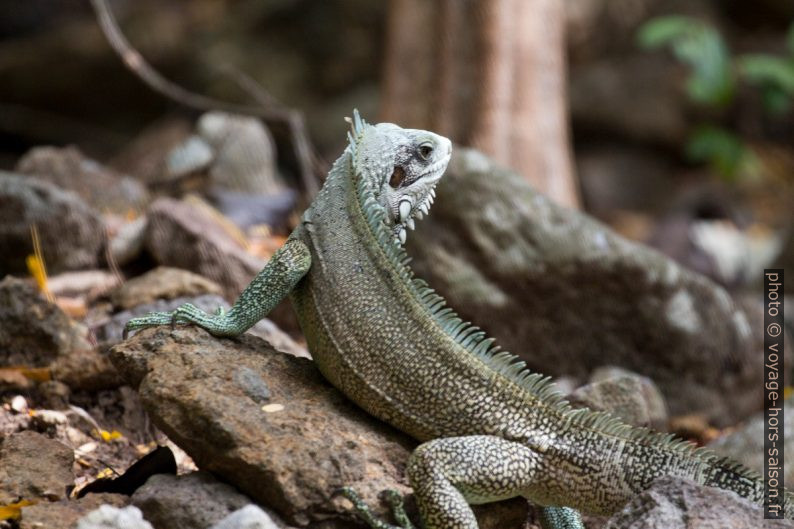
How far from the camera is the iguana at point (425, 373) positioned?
4574 millimetres

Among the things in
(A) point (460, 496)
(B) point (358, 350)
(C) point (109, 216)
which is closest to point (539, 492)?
(A) point (460, 496)

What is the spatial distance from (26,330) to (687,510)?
4354 millimetres

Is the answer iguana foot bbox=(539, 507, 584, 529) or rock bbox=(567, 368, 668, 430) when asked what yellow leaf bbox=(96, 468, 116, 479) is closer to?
iguana foot bbox=(539, 507, 584, 529)

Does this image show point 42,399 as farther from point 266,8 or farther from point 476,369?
point 266,8

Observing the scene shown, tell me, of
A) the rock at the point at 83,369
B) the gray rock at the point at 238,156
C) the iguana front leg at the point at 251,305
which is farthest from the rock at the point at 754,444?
the gray rock at the point at 238,156

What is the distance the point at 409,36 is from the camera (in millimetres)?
12328

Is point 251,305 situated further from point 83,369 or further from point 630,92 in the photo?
point 630,92

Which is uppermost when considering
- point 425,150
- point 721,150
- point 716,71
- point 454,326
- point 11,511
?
point 721,150

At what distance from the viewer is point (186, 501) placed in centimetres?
429

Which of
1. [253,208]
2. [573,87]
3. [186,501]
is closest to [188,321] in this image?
[186,501]

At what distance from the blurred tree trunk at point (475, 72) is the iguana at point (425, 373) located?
7.01 meters

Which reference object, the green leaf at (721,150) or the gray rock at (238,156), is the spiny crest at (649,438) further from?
the green leaf at (721,150)

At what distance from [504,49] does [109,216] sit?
5556mm

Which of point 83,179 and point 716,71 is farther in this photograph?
point 716,71
